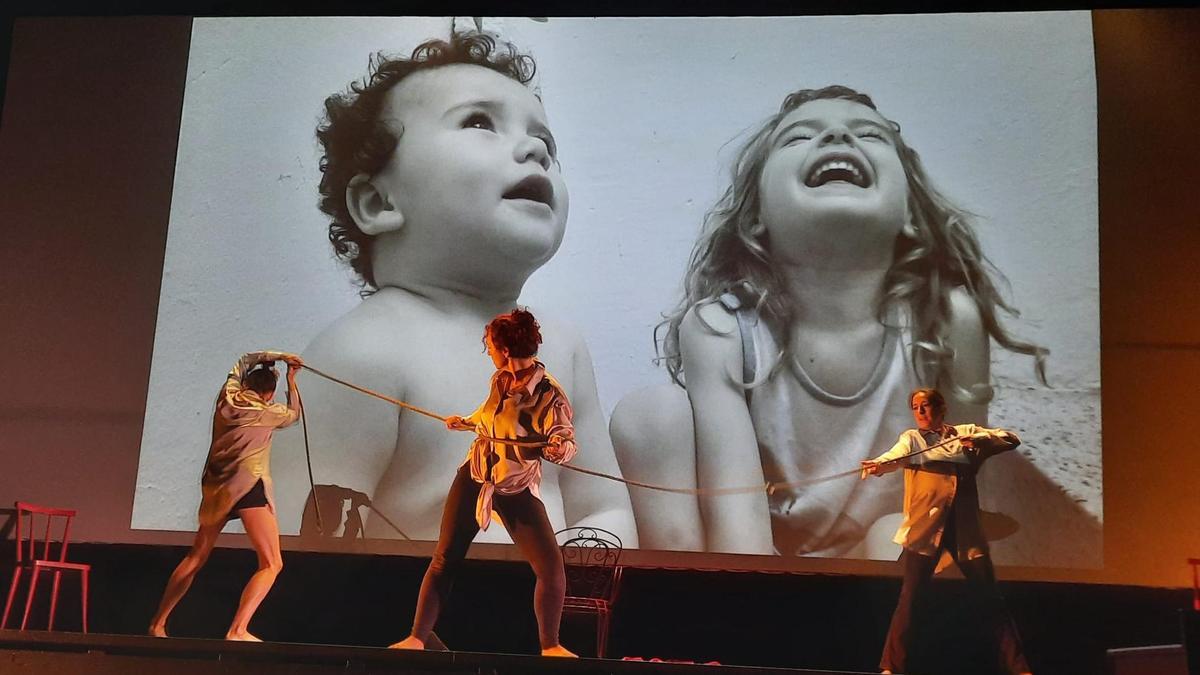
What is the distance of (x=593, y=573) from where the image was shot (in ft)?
16.7

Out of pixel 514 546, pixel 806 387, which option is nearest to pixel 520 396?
pixel 514 546

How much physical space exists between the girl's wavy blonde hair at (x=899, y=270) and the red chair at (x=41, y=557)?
2.73 m

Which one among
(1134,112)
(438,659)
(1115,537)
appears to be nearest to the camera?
(438,659)

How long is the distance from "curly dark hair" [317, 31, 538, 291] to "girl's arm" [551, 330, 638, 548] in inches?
48.3

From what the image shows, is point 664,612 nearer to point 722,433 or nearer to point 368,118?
point 722,433

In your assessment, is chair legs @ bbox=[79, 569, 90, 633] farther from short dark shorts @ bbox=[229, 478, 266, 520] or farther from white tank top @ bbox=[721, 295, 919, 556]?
white tank top @ bbox=[721, 295, 919, 556]

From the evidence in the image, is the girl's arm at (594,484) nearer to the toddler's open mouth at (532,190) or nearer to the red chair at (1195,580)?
the toddler's open mouth at (532,190)

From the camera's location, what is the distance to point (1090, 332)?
17.0 feet

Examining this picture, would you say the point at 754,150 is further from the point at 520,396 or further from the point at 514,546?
the point at 514,546

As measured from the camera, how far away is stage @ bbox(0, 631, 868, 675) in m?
4.36

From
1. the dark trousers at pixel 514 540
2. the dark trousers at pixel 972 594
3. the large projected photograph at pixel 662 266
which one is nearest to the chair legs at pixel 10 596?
A: the large projected photograph at pixel 662 266

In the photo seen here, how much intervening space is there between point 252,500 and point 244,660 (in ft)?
2.36

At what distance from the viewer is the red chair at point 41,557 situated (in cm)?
520

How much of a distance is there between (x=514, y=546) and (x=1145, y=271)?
300 cm
